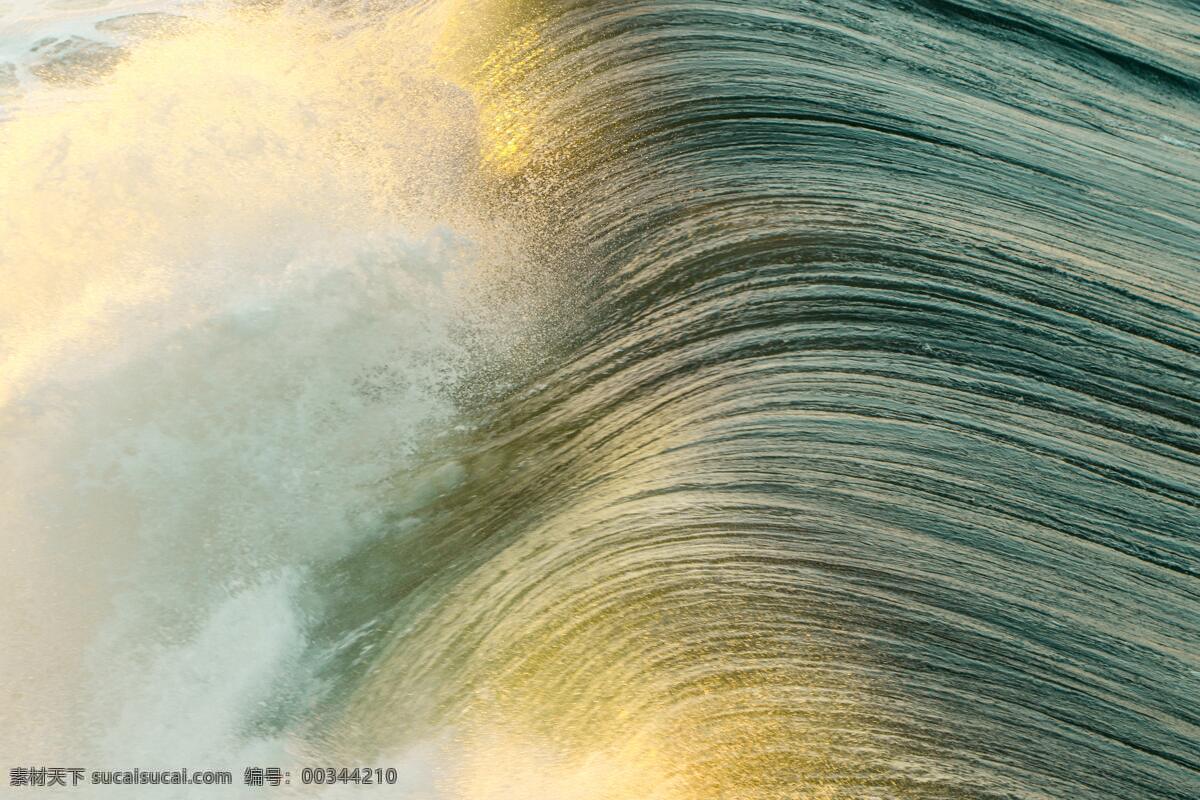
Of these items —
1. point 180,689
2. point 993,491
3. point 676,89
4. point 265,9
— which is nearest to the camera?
point 180,689

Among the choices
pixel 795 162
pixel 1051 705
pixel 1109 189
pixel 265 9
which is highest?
pixel 265 9

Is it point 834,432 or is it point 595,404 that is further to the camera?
point 595,404

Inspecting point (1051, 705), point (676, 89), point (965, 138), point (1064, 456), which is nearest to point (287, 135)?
point (676, 89)

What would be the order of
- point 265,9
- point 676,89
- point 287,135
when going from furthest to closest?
1. point 265,9
2. point 676,89
3. point 287,135

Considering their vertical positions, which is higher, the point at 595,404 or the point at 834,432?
the point at 595,404

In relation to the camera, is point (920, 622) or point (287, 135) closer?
point (920, 622)

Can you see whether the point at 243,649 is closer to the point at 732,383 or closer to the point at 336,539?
the point at 336,539

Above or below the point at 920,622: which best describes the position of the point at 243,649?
above
